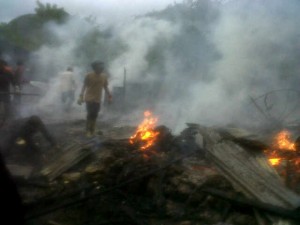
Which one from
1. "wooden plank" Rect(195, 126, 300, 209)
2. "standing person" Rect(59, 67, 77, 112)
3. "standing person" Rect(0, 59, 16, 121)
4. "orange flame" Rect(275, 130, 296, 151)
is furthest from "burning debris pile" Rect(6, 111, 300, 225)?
"standing person" Rect(59, 67, 77, 112)

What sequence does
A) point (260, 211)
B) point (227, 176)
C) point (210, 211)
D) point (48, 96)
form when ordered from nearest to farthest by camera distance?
1. point (260, 211)
2. point (210, 211)
3. point (227, 176)
4. point (48, 96)

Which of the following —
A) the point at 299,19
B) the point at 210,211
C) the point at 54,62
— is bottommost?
the point at 210,211

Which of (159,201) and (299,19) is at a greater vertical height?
(299,19)

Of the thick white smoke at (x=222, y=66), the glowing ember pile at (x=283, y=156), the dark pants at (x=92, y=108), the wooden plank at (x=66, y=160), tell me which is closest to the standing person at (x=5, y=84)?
the dark pants at (x=92, y=108)

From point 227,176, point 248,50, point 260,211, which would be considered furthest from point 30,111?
point 260,211

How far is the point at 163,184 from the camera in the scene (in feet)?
19.7

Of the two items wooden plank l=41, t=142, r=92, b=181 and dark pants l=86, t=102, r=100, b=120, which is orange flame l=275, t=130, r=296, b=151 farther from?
dark pants l=86, t=102, r=100, b=120

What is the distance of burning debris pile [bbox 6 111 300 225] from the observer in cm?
509

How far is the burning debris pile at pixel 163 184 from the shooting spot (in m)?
5.09

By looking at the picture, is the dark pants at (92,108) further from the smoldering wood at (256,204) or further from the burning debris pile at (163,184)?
the smoldering wood at (256,204)

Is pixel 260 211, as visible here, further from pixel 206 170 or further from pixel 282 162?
pixel 282 162

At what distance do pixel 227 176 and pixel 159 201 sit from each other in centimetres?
121

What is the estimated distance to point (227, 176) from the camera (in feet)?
19.4

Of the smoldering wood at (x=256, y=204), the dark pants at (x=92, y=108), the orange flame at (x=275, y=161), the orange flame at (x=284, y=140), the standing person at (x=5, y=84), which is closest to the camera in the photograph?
the smoldering wood at (x=256, y=204)
